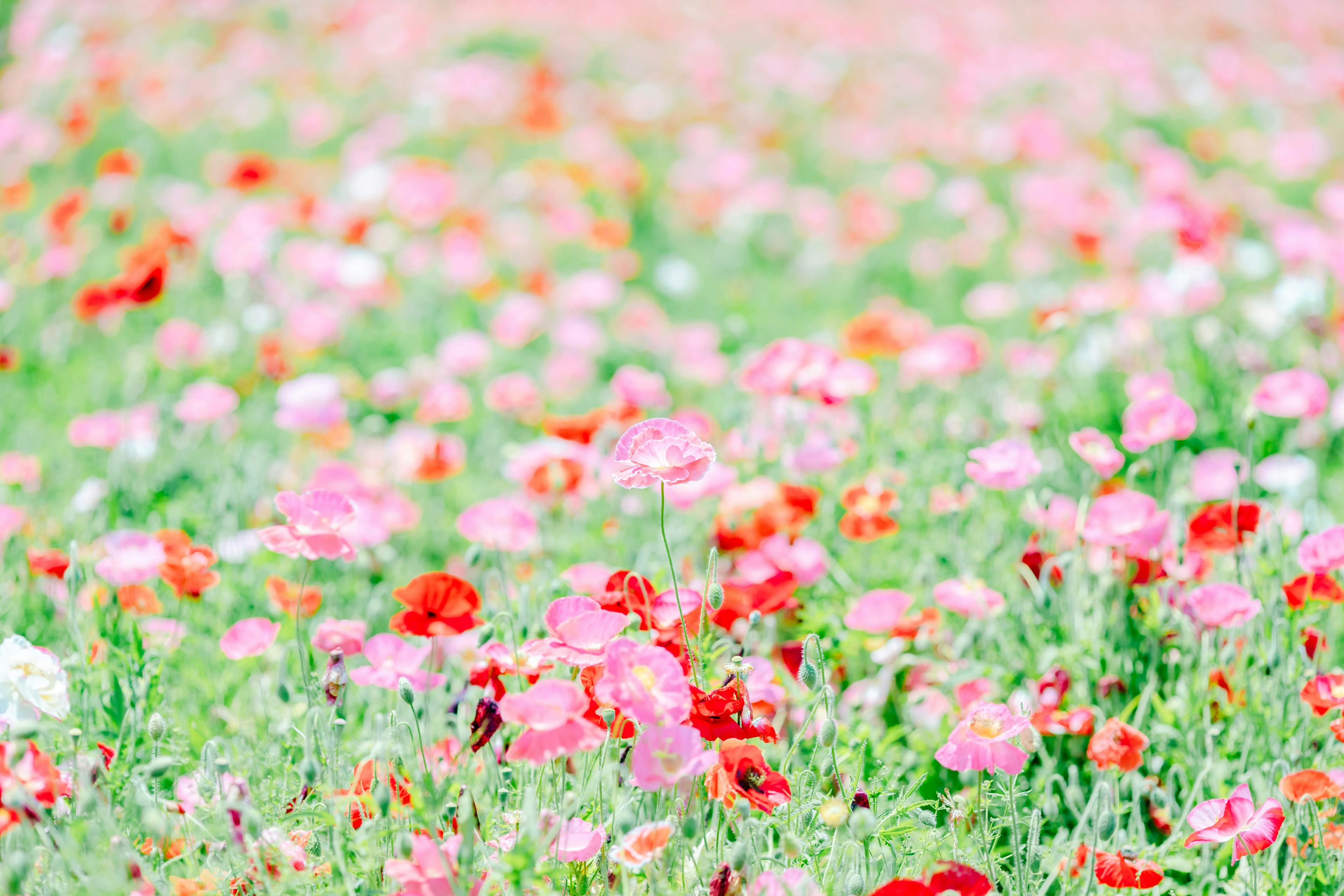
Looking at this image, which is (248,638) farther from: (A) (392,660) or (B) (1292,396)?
(B) (1292,396)

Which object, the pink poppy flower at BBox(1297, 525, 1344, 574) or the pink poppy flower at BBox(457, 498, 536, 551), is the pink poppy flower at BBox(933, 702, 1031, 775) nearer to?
the pink poppy flower at BBox(1297, 525, 1344, 574)

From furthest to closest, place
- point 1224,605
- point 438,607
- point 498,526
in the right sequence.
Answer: point 498,526, point 1224,605, point 438,607

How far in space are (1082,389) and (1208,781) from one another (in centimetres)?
150

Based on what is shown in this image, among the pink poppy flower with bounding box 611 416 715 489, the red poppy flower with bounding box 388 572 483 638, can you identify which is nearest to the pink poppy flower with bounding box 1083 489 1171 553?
the pink poppy flower with bounding box 611 416 715 489

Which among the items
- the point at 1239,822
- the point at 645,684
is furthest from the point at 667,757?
the point at 1239,822

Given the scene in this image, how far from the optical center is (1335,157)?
17.5 ft

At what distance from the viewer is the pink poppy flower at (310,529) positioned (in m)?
1.45

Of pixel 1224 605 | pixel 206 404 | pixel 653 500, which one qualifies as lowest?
pixel 653 500

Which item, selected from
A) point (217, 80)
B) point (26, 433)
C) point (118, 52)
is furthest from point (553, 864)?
point (118, 52)

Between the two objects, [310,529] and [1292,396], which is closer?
[310,529]

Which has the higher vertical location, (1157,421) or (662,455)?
(662,455)

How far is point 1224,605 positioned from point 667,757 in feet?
2.92

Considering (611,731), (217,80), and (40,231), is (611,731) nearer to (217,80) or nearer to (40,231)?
(40,231)

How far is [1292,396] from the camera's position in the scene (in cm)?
198
